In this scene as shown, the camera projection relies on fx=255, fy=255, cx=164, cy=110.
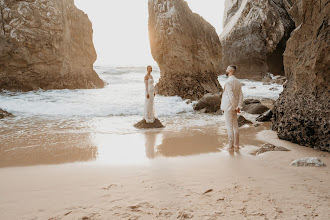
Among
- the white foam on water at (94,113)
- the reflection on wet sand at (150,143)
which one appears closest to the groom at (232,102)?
the reflection on wet sand at (150,143)

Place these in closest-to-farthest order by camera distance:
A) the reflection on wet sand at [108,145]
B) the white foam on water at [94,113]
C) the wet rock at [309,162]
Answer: the wet rock at [309,162] → the reflection on wet sand at [108,145] → the white foam on water at [94,113]

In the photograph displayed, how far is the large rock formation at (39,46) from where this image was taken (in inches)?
555

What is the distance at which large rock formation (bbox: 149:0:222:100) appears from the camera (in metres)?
14.2

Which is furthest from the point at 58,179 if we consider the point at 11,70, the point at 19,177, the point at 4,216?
the point at 11,70

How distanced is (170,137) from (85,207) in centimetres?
389

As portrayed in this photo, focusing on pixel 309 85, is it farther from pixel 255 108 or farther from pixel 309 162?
pixel 255 108

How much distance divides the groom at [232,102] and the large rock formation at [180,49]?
899 centimetres

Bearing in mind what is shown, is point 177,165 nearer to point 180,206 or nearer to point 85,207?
point 180,206

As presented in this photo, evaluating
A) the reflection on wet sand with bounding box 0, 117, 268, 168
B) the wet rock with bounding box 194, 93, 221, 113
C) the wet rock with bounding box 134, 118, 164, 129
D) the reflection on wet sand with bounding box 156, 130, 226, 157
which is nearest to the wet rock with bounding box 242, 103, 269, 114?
the wet rock with bounding box 194, 93, 221, 113

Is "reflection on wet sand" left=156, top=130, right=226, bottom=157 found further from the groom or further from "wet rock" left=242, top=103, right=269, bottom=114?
"wet rock" left=242, top=103, right=269, bottom=114

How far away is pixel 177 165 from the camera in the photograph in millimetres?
4230

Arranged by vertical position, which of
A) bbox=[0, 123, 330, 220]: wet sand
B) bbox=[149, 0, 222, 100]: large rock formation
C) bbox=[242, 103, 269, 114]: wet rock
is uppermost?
bbox=[149, 0, 222, 100]: large rock formation

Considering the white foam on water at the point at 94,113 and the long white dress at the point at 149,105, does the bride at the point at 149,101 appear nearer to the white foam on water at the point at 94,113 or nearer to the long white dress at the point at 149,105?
the long white dress at the point at 149,105

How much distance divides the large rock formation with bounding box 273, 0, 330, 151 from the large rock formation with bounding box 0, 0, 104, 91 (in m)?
13.8
